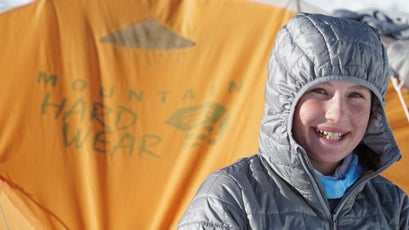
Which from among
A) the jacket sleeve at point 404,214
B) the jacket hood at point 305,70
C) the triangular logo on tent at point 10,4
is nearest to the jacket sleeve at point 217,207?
the jacket hood at point 305,70

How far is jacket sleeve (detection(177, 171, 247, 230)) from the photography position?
1185 millimetres

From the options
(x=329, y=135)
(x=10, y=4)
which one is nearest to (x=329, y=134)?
(x=329, y=135)

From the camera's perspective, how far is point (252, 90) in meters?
2.34

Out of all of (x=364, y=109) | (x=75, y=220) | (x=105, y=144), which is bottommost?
(x=75, y=220)

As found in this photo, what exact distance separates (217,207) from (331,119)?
25 cm

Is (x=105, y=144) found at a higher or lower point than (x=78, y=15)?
lower

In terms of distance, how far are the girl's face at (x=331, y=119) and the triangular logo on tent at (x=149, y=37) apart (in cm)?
116

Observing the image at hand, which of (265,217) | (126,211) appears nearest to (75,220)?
(126,211)

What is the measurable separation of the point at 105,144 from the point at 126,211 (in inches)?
8.9

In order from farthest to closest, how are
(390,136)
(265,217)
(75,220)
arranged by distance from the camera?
(75,220), (390,136), (265,217)

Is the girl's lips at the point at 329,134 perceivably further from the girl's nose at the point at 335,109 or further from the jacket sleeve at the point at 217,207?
the jacket sleeve at the point at 217,207

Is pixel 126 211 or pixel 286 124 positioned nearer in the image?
pixel 286 124

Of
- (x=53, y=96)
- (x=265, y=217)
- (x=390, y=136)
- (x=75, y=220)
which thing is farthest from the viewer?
(x=53, y=96)

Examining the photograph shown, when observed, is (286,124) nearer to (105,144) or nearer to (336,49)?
(336,49)
